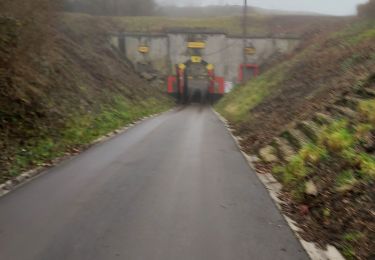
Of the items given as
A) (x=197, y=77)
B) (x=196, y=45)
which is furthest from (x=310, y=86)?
(x=196, y=45)

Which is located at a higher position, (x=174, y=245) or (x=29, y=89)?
(x=29, y=89)

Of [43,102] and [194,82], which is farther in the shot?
[194,82]

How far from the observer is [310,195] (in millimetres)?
7551

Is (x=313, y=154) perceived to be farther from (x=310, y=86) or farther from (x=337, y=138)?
(x=310, y=86)

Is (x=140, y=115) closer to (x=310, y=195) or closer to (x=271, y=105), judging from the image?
(x=271, y=105)

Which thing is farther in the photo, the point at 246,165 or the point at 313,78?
the point at 313,78

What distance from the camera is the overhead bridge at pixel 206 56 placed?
1772 inches

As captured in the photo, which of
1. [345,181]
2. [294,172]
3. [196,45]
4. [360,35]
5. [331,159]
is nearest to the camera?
[345,181]

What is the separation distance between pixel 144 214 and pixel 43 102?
362 inches

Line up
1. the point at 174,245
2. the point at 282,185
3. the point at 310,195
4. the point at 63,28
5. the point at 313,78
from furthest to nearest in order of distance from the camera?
the point at 63,28 < the point at 313,78 < the point at 282,185 < the point at 310,195 < the point at 174,245

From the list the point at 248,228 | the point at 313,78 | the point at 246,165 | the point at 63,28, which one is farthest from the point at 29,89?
the point at 63,28

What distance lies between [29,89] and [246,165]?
7.31 metres

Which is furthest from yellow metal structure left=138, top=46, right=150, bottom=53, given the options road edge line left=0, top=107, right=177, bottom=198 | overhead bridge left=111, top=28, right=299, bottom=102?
road edge line left=0, top=107, right=177, bottom=198

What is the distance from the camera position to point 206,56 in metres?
45.4
